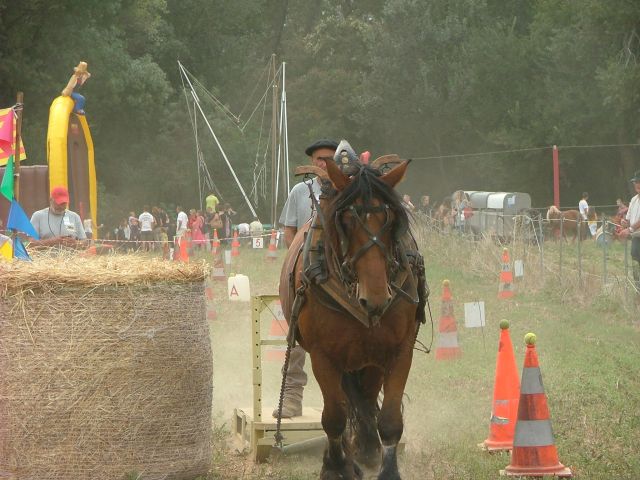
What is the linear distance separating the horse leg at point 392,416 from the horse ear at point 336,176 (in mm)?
1031

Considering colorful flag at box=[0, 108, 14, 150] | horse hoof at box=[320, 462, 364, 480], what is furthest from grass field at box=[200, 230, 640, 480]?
colorful flag at box=[0, 108, 14, 150]

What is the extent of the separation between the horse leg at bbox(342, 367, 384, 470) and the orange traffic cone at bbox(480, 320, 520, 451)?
959 millimetres

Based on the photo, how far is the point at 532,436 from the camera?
734 cm

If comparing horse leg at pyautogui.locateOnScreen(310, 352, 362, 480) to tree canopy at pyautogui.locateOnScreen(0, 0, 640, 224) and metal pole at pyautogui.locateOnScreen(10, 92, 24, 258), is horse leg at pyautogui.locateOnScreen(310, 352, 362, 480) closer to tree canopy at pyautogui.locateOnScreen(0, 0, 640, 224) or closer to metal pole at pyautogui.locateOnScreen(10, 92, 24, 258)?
metal pole at pyautogui.locateOnScreen(10, 92, 24, 258)

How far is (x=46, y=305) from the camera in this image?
6957 millimetres

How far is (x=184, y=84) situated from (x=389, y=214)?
56.6m

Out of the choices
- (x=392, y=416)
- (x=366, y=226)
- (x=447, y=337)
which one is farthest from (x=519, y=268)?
(x=366, y=226)

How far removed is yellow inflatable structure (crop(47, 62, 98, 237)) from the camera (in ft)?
71.1

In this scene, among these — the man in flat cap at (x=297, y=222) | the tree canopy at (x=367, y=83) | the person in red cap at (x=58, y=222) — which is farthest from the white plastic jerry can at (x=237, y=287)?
the tree canopy at (x=367, y=83)

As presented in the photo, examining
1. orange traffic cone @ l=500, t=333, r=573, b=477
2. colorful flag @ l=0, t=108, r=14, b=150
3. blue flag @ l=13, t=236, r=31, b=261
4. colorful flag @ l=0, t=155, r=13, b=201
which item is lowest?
orange traffic cone @ l=500, t=333, r=573, b=477

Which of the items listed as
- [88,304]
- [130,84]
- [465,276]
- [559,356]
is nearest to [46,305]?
[88,304]

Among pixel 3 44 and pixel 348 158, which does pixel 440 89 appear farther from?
pixel 348 158

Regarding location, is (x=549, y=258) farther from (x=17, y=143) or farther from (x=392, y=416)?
(x=392, y=416)

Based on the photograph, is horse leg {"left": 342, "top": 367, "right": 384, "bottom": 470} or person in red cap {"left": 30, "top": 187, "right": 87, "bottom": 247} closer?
horse leg {"left": 342, "top": 367, "right": 384, "bottom": 470}
